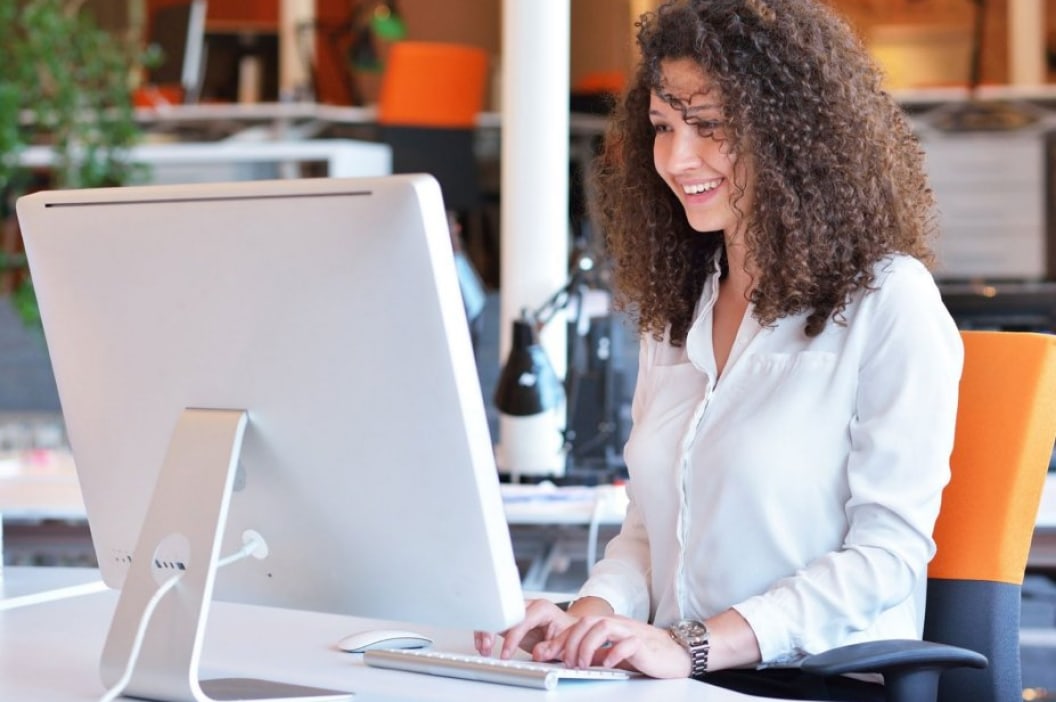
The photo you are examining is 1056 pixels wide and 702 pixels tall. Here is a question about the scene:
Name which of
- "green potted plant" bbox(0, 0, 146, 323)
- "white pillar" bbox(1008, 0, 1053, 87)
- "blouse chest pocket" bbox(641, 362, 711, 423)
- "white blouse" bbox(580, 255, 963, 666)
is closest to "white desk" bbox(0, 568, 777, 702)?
"white blouse" bbox(580, 255, 963, 666)

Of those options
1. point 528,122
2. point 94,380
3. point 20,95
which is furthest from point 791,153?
point 20,95

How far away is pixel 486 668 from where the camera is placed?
1.38 m

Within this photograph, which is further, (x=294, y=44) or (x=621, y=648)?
(x=294, y=44)

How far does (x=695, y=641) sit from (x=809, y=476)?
0.26 metres

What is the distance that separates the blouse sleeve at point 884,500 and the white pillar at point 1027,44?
7563 millimetres

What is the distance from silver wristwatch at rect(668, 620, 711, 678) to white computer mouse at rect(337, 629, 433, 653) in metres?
0.27

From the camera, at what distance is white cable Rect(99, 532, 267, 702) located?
4.26ft

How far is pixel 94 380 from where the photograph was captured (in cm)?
140

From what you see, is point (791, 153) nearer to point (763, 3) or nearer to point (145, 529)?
point (763, 3)

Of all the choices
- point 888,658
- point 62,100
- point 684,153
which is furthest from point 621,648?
point 62,100

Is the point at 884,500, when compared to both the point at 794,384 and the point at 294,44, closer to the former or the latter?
the point at 794,384

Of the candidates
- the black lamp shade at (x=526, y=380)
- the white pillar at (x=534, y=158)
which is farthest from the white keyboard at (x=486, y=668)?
the white pillar at (x=534, y=158)

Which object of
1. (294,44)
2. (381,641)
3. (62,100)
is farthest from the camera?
(294,44)

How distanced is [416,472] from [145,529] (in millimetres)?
293
